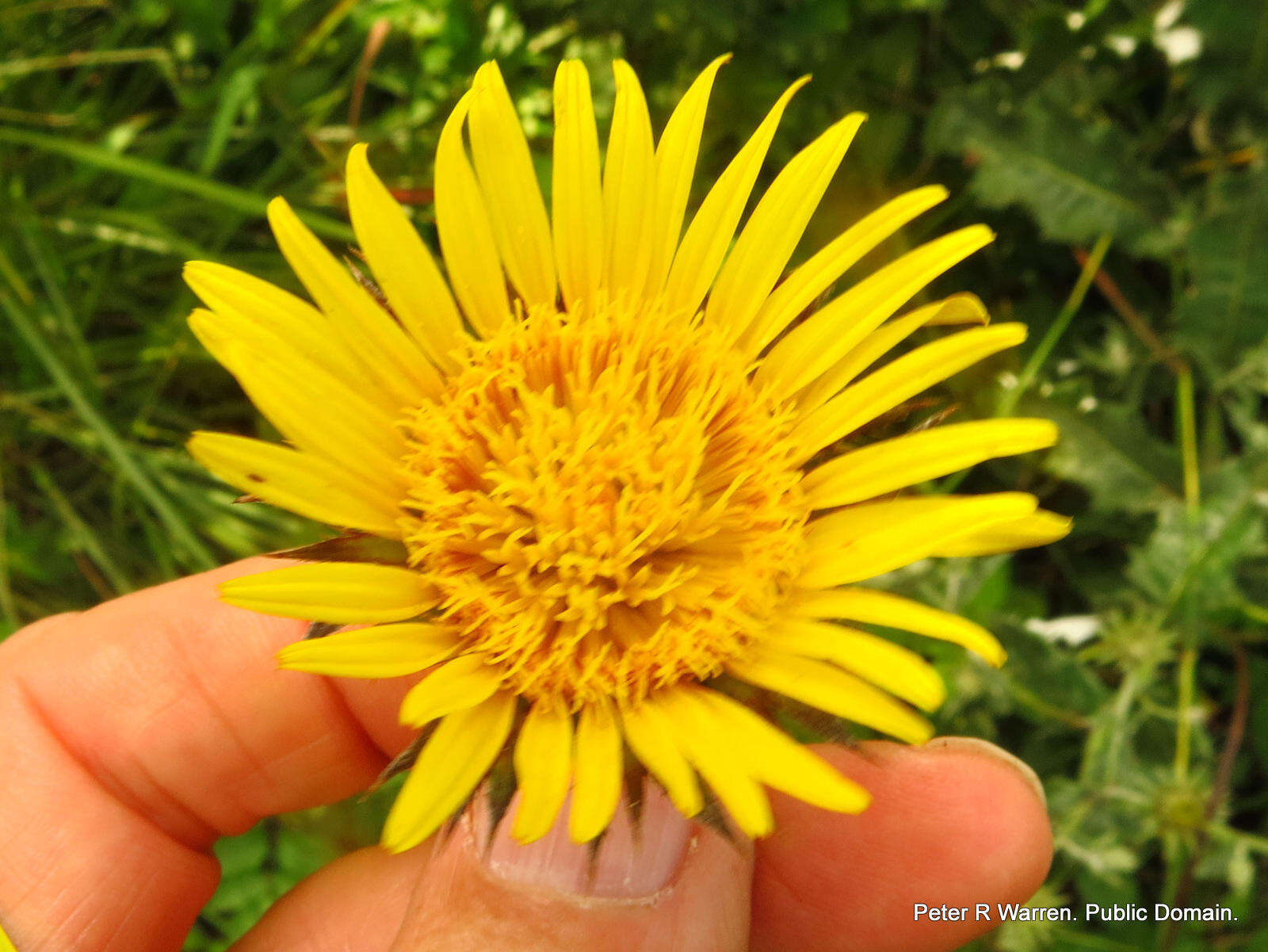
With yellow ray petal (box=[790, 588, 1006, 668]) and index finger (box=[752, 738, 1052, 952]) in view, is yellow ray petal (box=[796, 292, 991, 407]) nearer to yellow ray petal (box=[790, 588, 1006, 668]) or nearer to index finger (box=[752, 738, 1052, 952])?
yellow ray petal (box=[790, 588, 1006, 668])

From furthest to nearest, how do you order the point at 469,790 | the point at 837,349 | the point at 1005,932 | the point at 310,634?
the point at 1005,932, the point at 837,349, the point at 310,634, the point at 469,790

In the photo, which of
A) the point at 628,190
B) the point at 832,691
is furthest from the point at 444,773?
the point at 628,190

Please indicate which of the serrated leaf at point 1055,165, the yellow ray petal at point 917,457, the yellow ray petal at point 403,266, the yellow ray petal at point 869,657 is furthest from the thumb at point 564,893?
the serrated leaf at point 1055,165

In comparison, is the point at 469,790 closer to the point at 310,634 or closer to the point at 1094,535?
the point at 310,634

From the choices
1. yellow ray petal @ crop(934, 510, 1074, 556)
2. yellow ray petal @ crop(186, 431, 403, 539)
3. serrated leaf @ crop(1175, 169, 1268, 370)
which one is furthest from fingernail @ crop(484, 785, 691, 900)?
serrated leaf @ crop(1175, 169, 1268, 370)

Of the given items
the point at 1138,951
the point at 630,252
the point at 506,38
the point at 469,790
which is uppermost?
the point at 506,38

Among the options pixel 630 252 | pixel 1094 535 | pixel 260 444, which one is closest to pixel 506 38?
pixel 630 252

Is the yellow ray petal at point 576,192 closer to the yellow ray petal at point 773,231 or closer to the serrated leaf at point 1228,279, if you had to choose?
the yellow ray petal at point 773,231
